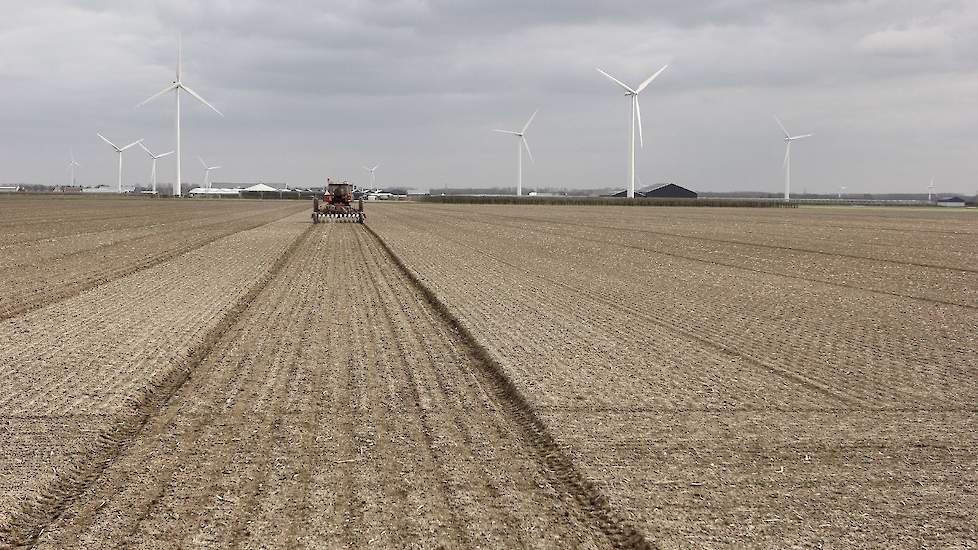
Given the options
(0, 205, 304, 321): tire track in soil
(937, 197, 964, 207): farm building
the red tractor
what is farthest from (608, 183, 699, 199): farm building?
(0, 205, 304, 321): tire track in soil

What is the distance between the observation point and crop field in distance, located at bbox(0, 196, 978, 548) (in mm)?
5621

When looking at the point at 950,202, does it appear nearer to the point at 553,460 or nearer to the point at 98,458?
the point at 553,460

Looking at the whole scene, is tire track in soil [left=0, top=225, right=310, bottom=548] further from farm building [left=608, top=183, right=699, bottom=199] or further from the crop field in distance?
farm building [left=608, top=183, right=699, bottom=199]

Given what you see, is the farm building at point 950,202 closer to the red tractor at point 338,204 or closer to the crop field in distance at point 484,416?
the red tractor at point 338,204

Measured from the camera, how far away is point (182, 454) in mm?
6941

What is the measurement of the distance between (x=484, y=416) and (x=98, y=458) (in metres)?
3.19

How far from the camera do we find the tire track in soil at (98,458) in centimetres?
554

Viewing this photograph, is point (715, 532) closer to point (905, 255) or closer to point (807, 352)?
point (807, 352)

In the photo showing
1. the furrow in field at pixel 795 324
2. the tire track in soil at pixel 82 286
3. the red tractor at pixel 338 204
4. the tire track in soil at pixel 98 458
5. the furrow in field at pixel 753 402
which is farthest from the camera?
the red tractor at pixel 338 204

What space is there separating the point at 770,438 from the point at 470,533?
3.21 meters

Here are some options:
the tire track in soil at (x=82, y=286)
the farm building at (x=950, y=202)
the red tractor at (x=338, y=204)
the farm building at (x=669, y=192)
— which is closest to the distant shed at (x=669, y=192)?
the farm building at (x=669, y=192)

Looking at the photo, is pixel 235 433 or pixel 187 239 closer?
pixel 235 433

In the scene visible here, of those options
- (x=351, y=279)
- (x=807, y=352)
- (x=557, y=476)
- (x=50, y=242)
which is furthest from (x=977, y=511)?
(x=50, y=242)

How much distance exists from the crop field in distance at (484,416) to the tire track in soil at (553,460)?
0.03 meters
